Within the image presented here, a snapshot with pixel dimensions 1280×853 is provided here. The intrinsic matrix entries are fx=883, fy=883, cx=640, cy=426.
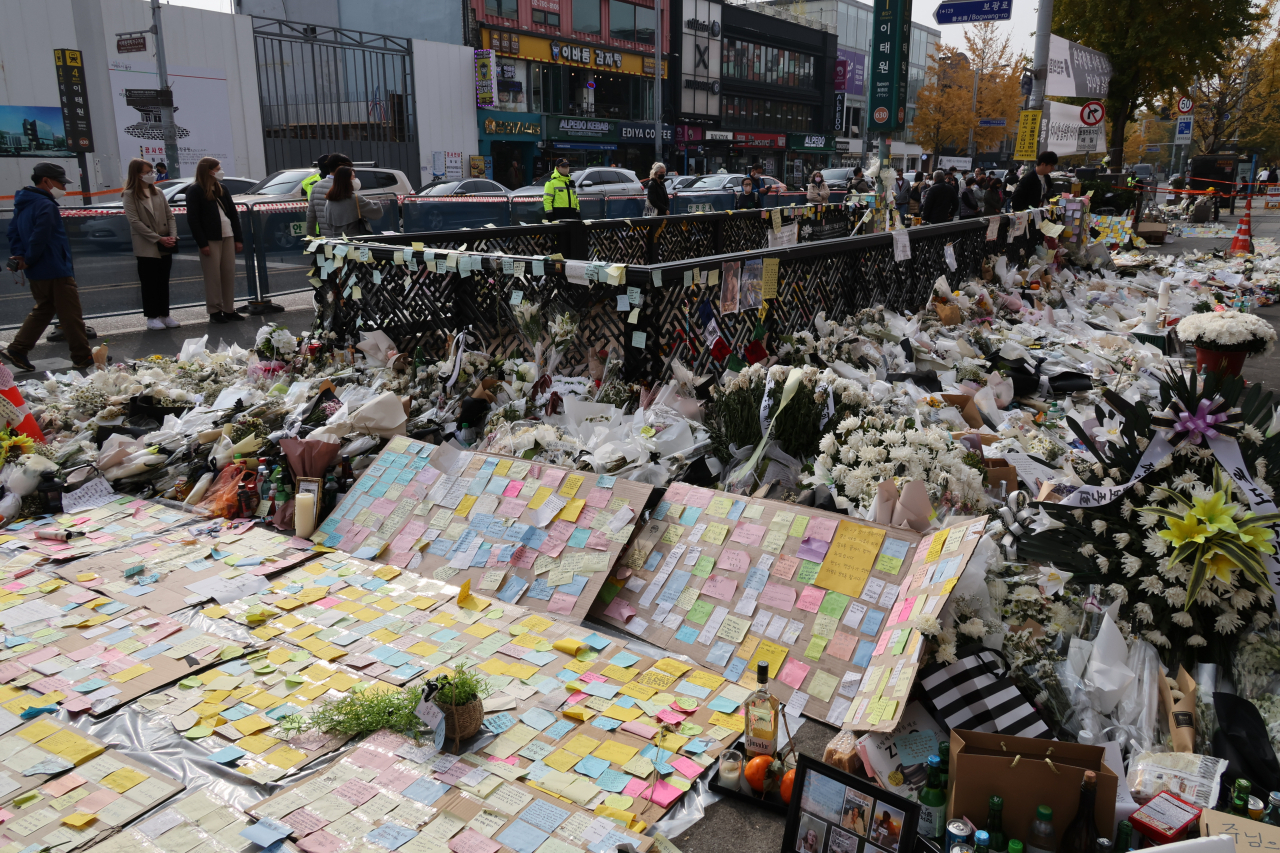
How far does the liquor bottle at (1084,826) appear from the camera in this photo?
94.7 inches

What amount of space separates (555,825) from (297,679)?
52.8 inches

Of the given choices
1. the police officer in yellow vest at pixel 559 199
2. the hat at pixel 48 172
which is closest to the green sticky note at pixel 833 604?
the police officer in yellow vest at pixel 559 199

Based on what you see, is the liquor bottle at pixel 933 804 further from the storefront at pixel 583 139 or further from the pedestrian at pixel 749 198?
the storefront at pixel 583 139

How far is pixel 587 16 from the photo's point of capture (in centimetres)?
4100

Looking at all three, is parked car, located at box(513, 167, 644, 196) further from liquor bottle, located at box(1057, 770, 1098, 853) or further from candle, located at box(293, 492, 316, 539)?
liquor bottle, located at box(1057, 770, 1098, 853)

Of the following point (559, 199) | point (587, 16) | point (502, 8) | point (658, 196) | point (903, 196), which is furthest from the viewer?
point (587, 16)

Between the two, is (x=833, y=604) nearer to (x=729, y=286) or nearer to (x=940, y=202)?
(x=729, y=286)

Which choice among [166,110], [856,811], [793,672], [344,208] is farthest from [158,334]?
[166,110]

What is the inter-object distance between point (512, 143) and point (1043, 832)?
37.8m

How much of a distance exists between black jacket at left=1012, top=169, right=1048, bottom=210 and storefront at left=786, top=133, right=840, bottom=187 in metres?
44.9

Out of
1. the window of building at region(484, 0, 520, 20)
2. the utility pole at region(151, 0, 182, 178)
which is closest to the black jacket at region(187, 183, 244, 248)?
the utility pole at region(151, 0, 182, 178)

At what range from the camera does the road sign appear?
45.8 feet

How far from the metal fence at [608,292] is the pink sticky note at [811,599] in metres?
1.99

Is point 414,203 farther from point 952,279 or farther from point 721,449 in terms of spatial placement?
point 721,449
